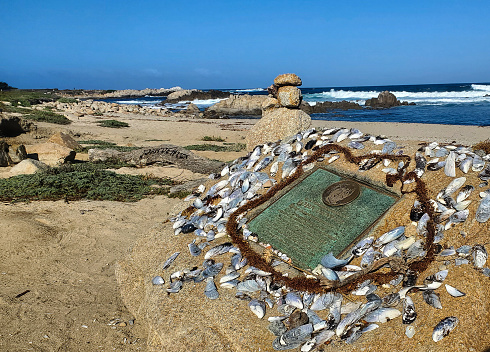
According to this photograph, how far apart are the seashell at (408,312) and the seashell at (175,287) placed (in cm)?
186

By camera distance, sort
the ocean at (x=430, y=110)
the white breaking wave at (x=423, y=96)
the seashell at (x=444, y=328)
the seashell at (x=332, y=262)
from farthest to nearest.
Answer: the white breaking wave at (x=423, y=96)
the ocean at (x=430, y=110)
the seashell at (x=332, y=262)
the seashell at (x=444, y=328)

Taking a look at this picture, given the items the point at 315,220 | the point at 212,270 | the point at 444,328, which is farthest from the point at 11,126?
the point at 444,328

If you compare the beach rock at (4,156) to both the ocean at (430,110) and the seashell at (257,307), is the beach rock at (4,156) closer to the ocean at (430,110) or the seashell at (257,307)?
the seashell at (257,307)

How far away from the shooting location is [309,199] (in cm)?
379

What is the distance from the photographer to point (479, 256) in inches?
102

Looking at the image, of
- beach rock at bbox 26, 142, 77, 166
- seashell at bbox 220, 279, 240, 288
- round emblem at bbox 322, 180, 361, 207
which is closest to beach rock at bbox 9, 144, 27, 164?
beach rock at bbox 26, 142, 77, 166

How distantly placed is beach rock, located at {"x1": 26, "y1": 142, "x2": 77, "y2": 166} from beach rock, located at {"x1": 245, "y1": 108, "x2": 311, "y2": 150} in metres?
5.64

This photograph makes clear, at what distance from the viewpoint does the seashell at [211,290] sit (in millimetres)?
3073

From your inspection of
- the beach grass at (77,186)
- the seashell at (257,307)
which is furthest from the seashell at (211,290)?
the beach grass at (77,186)

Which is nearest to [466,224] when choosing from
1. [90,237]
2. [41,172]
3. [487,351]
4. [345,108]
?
[487,351]

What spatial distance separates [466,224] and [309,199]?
1417 millimetres

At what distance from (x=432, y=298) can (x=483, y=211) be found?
90 cm

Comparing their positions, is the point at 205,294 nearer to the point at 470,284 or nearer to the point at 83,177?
the point at 470,284

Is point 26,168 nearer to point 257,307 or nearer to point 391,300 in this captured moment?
point 257,307
